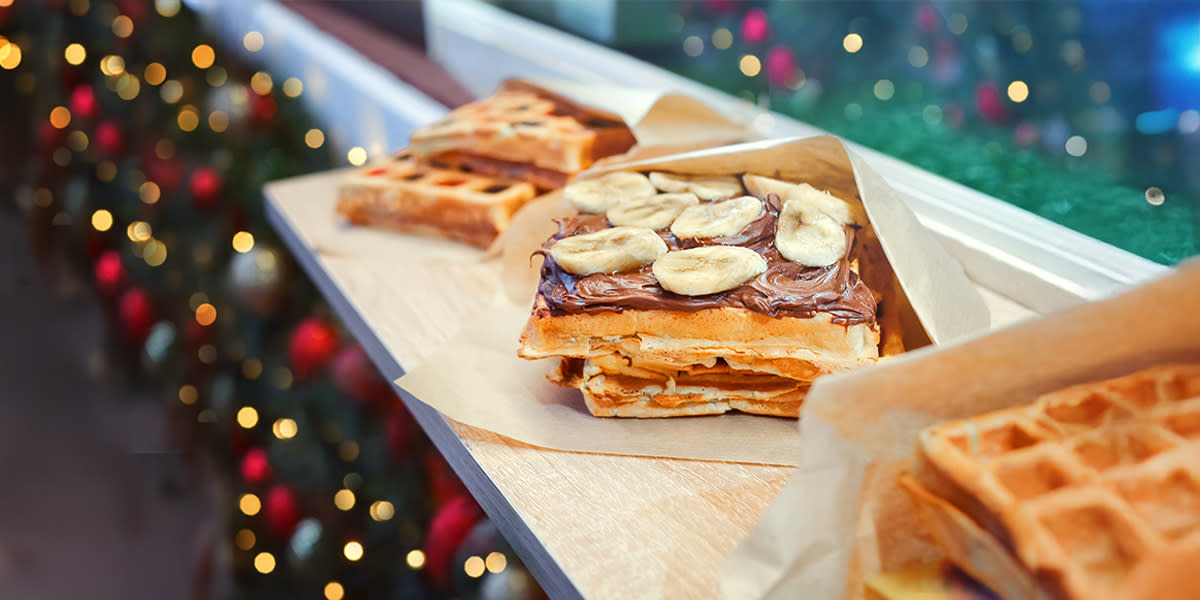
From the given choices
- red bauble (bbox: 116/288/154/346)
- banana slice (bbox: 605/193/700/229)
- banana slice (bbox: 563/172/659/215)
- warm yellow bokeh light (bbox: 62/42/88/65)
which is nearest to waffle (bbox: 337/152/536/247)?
banana slice (bbox: 563/172/659/215)

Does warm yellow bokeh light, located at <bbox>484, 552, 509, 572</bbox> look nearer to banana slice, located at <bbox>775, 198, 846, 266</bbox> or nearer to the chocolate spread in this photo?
the chocolate spread

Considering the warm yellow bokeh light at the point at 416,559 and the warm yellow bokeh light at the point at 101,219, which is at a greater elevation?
the warm yellow bokeh light at the point at 416,559

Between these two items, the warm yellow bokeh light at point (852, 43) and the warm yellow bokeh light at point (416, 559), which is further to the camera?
the warm yellow bokeh light at point (852, 43)

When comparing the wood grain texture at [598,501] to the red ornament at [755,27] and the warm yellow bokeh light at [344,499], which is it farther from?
the red ornament at [755,27]

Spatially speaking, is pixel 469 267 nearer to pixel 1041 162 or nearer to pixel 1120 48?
pixel 1041 162

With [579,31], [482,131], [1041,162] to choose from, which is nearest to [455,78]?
[579,31]

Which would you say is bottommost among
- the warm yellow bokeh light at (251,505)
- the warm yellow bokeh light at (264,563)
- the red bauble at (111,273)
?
the red bauble at (111,273)

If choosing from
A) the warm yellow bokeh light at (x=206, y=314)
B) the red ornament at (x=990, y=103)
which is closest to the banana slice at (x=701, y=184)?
the red ornament at (x=990, y=103)
